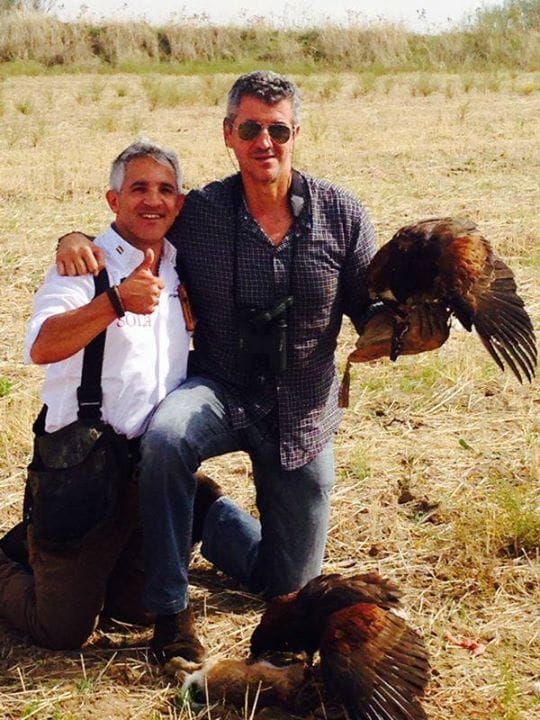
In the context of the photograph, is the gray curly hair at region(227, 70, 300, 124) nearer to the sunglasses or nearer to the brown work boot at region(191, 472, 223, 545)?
the sunglasses

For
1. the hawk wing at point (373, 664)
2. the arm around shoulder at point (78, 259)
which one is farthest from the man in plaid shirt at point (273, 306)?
the hawk wing at point (373, 664)

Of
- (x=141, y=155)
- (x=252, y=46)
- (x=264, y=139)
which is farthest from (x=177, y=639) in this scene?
(x=252, y=46)

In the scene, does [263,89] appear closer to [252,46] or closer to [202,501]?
[202,501]

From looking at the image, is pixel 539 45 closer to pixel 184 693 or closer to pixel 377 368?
pixel 377 368

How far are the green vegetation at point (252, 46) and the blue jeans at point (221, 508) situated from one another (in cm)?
2338

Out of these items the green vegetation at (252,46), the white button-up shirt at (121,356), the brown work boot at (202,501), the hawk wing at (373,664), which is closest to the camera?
the hawk wing at (373,664)

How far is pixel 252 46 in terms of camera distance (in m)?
30.8

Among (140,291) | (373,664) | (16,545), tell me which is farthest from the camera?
(16,545)

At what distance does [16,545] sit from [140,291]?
1.40 m

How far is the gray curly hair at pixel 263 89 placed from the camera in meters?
3.66

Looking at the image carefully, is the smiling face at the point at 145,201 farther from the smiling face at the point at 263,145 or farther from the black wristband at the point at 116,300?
the black wristband at the point at 116,300

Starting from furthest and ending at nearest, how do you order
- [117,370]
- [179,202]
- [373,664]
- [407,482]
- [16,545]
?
[407,482] < [16,545] < [179,202] < [117,370] < [373,664]

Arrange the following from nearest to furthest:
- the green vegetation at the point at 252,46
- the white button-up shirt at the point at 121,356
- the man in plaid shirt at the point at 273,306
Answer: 1. the white button-up shirt at the point at 121,356
2. the man in plaid shirt at the point at 273,306
3. the green vegetation at the point at 252,46

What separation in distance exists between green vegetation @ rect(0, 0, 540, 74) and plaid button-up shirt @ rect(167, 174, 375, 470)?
2312 cm
